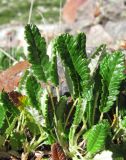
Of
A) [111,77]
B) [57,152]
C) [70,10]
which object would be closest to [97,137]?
[57,152]

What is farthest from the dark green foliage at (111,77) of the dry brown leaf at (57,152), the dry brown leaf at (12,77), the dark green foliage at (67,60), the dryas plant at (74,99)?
the dry brown leaf at (12,77)

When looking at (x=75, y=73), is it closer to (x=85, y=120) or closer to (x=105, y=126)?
(x=85, y=120)

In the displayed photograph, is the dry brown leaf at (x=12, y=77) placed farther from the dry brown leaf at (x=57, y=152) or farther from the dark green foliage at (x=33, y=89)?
the dry brown leaf at (x=57, y=152)

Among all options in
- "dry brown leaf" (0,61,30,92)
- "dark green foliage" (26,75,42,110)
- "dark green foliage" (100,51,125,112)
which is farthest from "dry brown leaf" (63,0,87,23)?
"dark green foliage" (100,51,125,112)

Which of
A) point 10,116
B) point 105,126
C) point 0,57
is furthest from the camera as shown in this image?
point 0,57

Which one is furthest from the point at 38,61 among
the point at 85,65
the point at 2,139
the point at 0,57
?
the point at 0,57

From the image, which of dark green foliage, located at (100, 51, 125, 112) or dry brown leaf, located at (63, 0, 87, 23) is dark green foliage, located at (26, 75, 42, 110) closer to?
dark green foliage, located at (100, 51, 125, 112)
